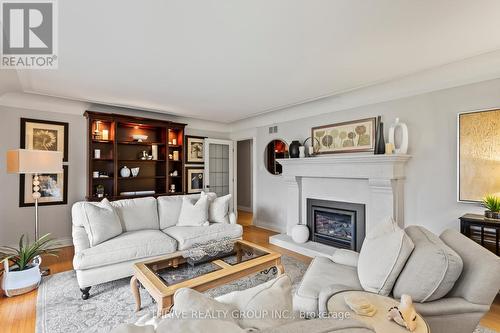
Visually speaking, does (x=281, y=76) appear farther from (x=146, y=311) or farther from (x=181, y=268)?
(x=146, y=311)

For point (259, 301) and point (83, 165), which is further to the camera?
point (83, 165)

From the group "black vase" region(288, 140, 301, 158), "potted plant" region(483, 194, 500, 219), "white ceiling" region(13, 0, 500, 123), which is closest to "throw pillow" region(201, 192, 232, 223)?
"black vase" region(288, 140, 301, 158)

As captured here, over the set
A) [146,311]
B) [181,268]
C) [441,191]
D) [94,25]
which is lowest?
[146,311]

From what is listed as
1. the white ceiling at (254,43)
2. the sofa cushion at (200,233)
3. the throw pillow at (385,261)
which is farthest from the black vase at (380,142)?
the sofa cushion at (200,233)

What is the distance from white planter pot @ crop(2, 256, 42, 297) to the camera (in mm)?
2441

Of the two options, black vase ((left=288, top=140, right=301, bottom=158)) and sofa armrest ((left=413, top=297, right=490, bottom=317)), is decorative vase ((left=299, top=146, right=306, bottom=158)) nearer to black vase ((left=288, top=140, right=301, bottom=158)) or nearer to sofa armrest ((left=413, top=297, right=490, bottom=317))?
black vase ((left=288, top=140, right=301, bottom=158))

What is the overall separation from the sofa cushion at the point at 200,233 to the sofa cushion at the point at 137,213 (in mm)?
251

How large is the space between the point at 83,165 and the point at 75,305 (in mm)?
2720

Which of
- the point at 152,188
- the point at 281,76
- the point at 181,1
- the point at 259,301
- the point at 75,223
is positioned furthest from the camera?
the point at 152,188

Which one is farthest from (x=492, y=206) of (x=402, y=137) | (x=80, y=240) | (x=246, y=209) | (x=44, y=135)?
(x=44, y=135)

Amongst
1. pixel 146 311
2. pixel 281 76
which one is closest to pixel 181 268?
pixel 146 311

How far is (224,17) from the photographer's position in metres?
1.88

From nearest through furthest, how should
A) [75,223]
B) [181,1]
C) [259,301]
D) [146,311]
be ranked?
[259,301] → [181,1] → [146,311] → [75,223]

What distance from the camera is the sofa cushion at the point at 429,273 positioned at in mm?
1335
